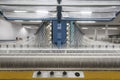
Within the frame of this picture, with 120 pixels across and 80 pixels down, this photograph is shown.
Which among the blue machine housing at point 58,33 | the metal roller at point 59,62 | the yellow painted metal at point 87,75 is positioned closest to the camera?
the yellow painted metal at point 87,75

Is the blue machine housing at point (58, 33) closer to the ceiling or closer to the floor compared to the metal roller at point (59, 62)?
closer to the ceiling

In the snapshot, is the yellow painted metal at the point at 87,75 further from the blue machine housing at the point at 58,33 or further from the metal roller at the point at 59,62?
the blue machine housing at the point at 58,33

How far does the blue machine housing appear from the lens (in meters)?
2.12

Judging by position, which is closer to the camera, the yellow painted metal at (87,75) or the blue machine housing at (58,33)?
the yellow painted metal at (87,75)

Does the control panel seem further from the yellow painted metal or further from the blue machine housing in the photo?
the blue machine housing

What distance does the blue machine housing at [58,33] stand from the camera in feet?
6.96

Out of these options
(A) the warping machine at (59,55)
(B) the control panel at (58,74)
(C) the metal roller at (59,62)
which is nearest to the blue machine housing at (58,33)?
(A) the warping machine at (59,55)

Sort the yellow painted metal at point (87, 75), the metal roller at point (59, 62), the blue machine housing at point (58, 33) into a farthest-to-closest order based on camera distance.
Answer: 1. the blue machine housing at point (58, 33)
2. the metal roller at point (59, 62)
3. the yellow painted metal at point (87, 75)

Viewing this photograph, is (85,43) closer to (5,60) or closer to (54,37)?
(54,37)

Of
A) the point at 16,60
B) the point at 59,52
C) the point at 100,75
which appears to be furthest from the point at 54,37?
the point at 100,75

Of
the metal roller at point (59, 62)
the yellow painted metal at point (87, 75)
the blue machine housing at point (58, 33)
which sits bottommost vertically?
the yellow painted metal at point (87, 75)

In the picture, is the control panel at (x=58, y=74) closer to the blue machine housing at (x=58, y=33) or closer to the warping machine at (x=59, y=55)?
the warping machine at (x=59, y=55)

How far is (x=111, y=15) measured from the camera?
8.00 feet

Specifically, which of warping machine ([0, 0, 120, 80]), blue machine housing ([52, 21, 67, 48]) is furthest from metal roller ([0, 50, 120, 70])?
blue machine housing ([52, 21, 67, 48])
